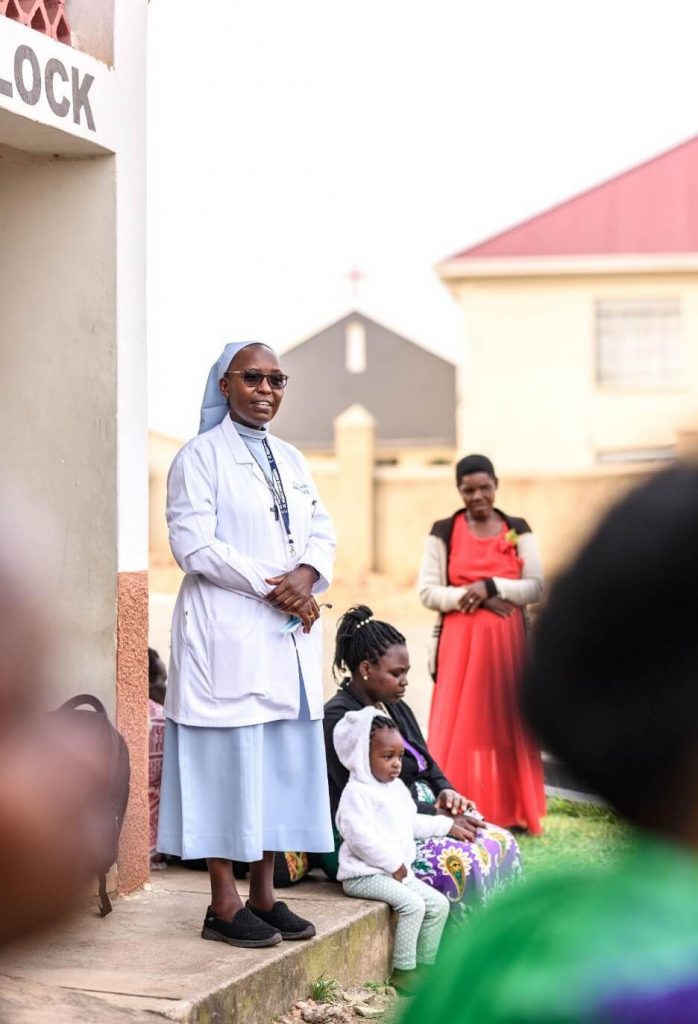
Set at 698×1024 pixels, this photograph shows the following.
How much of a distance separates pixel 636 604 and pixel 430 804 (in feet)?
16.0

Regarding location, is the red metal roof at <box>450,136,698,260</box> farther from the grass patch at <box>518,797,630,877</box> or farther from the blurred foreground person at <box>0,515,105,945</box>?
the blurred foreground person at <box>0,515,105,945</box>

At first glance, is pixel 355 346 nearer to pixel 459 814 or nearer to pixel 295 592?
pixel 459 814

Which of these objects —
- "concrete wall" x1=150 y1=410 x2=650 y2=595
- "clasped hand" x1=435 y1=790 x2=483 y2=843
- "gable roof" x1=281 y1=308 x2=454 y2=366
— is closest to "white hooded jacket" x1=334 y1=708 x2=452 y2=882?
"clasped hand" x1=435 y1=790 x2=483 y2=843

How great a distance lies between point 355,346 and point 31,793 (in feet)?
139

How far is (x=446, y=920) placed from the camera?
5562mm

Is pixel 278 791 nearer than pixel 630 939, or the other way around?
pixel 630 939

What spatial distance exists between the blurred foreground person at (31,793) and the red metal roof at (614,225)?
23.3 meters

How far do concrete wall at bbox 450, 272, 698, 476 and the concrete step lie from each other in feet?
63.9

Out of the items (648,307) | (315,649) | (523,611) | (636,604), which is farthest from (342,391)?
(636,604)

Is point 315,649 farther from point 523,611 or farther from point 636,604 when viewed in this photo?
point 636,604

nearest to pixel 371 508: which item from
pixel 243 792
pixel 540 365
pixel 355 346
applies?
pixel 540 365

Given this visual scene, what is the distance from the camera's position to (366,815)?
213 inches

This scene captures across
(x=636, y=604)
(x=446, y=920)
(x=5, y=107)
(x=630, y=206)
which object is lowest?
(x=446, y=920)

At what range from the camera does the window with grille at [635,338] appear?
24.9 meters
